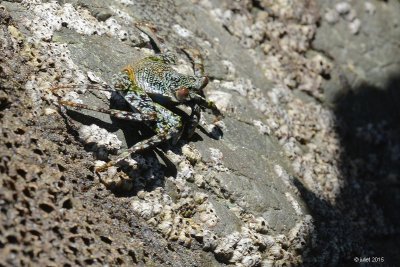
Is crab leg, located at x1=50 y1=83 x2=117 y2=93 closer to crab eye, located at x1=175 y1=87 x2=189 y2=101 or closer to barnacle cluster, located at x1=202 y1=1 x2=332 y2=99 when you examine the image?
crab eye, located at x1=175 y1=87 x2=189 y2=101

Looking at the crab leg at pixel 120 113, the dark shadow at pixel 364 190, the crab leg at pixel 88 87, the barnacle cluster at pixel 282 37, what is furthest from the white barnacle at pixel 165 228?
the barnacle cluster at pixel 282 37

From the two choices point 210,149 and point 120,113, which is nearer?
point 120,113

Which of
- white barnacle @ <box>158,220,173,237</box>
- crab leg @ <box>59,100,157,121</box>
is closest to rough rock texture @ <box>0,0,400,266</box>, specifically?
white barnacle @ <box>158,220,173,237</box>

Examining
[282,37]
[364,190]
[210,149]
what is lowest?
[364,190]

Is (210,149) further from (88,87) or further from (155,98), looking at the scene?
(88,87)

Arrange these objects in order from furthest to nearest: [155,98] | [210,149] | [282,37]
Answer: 1. [282,37]
2. [210,149]
3. [155,98]

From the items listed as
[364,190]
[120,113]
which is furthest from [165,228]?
[364,190]

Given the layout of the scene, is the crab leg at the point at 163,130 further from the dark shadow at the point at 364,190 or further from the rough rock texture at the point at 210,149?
the dark shadow at the point at 364,190
